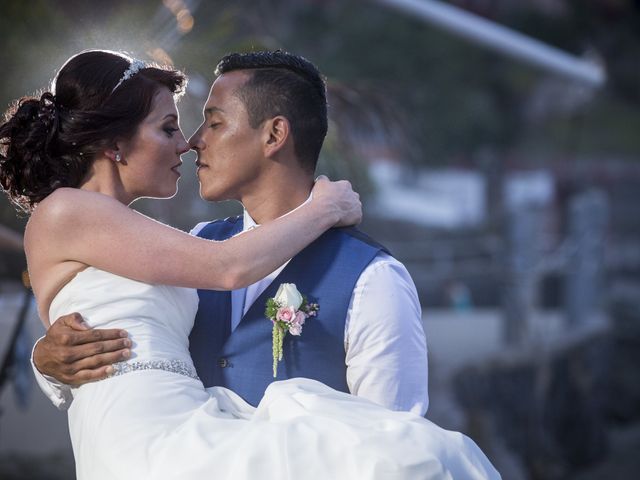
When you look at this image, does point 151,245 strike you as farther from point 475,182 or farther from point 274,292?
point 475,182

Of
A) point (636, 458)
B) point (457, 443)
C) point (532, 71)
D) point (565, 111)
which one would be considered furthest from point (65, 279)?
point (565, 111)

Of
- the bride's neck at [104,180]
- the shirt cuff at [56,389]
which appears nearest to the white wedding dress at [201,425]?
the shirt cuff at [56,389]

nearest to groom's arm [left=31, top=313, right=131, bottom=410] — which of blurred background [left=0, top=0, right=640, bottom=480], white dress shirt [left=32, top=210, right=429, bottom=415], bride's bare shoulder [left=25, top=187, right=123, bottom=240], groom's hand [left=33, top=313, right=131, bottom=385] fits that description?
groom's hand [left=33, top=313, right=131, bottom=385]

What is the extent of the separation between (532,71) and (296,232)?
20315 mm

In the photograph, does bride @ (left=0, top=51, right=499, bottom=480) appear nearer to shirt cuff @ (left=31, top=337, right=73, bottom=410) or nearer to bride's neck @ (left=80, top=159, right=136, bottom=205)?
bride's neck @ (left=80, top=159, right=136, bottom=205)

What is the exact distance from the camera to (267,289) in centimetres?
260

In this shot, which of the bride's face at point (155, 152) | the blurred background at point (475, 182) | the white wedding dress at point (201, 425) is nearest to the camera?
the white wedding dress at point (201, 425)

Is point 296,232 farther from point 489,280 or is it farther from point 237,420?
point 489,280

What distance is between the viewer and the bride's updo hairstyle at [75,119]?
2521mm

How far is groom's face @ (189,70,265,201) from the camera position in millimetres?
2688

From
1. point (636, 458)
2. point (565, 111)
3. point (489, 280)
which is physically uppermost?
point (565, 111)

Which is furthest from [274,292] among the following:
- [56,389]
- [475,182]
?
[475,182]

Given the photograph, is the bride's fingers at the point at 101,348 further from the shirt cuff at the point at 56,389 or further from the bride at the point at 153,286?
the shirt cuff at the point at 56,389

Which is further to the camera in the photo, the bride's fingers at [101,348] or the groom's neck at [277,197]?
the groom's neck at [277,197]
